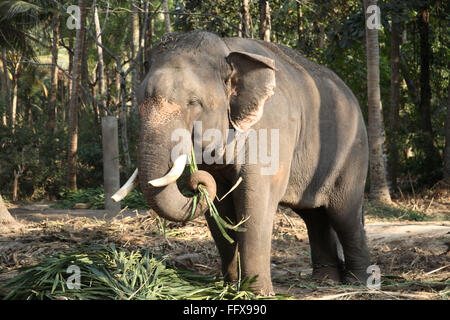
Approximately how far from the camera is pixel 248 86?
4.53 meters

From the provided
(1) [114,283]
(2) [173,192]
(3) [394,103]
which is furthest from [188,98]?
(3) [394,103]

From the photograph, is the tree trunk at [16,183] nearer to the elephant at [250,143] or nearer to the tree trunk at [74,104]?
the tree trunk at [74,104]

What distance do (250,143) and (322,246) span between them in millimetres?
1949

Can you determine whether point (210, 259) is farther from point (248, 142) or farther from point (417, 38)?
point (417, 38)

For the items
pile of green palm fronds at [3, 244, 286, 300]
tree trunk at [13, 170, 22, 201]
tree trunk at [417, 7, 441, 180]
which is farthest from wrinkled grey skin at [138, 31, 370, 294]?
tree trunk at [13, 170, 22, 201]

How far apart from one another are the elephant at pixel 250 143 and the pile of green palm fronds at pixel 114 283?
1.10 ft

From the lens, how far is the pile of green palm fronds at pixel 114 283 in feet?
14.1

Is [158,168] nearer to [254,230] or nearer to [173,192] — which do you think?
[173,192]

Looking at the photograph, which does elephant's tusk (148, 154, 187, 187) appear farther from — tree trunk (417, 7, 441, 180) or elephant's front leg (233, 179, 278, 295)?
tree trunk (417, 7, 441, 180)

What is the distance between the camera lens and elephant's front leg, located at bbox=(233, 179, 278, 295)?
4.52 m

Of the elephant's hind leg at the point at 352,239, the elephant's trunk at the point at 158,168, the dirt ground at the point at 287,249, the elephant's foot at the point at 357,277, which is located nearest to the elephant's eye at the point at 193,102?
the elephant's trunk at the point at 158,168

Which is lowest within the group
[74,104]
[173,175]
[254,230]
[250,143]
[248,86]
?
[254,230]

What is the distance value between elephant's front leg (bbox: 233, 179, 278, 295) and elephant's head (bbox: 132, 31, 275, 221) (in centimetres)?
37
